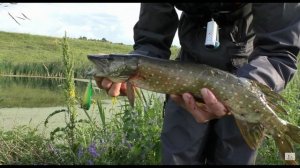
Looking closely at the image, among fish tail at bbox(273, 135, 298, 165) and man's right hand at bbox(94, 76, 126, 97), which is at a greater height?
man's right hand at bbox(94, 76, 126, 97)

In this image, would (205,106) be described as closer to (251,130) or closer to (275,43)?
(251,130)

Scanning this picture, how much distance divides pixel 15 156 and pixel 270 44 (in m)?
2.95

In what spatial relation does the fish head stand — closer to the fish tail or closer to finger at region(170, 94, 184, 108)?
finger at region(170, 94, 184, 108)

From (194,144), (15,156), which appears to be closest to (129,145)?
(15,156)

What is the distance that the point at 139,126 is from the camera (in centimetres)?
435

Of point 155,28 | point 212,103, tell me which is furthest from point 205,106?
point 155,28

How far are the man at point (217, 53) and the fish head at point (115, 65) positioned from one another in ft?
0.31

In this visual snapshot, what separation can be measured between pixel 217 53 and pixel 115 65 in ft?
2.05

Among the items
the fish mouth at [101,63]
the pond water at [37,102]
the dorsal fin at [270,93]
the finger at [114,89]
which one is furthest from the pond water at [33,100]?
the dorsal fin at [270,93]

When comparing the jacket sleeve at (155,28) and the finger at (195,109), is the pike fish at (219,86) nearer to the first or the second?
the finger at (195,109)

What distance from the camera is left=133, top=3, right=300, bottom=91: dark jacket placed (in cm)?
244

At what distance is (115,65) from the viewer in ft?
7.80

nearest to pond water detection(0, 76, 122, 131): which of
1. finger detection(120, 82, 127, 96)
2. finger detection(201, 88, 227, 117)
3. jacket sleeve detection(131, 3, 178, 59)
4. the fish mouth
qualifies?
jacket sleeve detection(131, 3, 178, 59)

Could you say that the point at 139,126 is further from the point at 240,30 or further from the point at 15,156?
the point at 240,30
